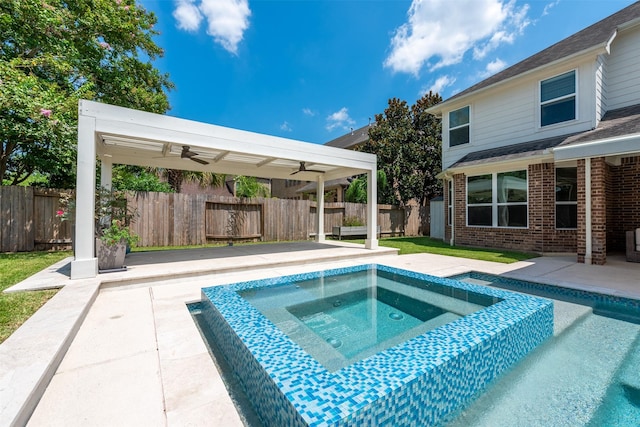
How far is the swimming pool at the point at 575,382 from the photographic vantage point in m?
2.26

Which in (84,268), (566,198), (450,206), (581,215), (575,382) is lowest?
(575,382)

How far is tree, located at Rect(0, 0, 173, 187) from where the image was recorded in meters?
7.85

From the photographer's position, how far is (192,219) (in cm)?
1130

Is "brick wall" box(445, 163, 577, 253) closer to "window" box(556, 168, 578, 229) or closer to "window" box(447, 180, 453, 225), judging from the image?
"window" box(556, 168, 578, 229)

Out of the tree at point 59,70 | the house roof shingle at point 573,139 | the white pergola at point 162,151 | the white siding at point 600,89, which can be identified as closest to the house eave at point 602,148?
the house roof shingle at point 573,139

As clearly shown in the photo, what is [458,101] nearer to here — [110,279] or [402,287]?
[402,287]

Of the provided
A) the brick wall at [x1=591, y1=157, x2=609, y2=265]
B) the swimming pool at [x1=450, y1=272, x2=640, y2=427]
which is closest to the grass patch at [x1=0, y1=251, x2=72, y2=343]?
the swimming pool at [x1=450, y1=272, x2=640, y2=427]

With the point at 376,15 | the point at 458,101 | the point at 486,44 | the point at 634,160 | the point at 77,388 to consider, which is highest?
the point at 376,15

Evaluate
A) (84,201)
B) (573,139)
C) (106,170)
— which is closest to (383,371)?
(84,201)

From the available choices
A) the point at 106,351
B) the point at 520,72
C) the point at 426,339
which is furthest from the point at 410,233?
the point at 106,351

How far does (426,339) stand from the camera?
9.05 feet

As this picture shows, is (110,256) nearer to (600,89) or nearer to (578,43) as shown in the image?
(600,89)

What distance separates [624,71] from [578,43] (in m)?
1.70

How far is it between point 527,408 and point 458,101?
12.7 m
